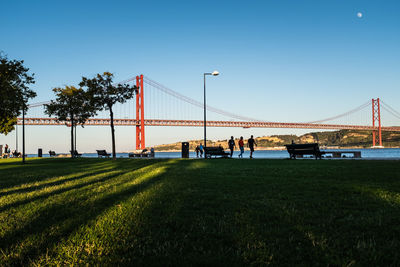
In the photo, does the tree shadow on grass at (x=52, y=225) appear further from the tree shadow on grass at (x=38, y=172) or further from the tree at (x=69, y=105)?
the tree at (x=69, y=105)

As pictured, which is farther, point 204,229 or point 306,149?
point 306,149

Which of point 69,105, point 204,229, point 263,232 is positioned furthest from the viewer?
point 69,105

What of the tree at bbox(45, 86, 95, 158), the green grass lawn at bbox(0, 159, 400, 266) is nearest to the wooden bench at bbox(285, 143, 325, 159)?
the green grass lawn at bbox(0, 159, 400, 266)

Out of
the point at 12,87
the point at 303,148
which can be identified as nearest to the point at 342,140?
the point at 303,148

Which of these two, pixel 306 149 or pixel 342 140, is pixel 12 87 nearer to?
pixel 306 149

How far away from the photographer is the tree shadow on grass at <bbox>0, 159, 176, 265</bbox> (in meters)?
2.47

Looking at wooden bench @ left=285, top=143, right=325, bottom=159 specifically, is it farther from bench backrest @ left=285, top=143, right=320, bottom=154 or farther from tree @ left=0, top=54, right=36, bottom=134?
tree @ left=0, top=54, right=36, bottom=134

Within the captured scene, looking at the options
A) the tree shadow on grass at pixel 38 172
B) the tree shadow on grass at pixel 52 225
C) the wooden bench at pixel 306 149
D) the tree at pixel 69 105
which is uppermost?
A: the tree at pixel 69 105

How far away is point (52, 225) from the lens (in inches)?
129

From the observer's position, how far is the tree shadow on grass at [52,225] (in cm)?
247

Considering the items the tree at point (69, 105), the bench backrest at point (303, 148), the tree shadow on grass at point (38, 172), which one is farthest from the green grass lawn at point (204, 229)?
the tree at point (69, 105)

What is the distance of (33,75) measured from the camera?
1923 centimetres

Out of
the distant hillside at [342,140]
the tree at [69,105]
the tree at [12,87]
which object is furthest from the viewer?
the distant hillside at [342,140]

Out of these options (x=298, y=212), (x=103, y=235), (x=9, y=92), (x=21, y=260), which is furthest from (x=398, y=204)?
(x=9, y=92)
